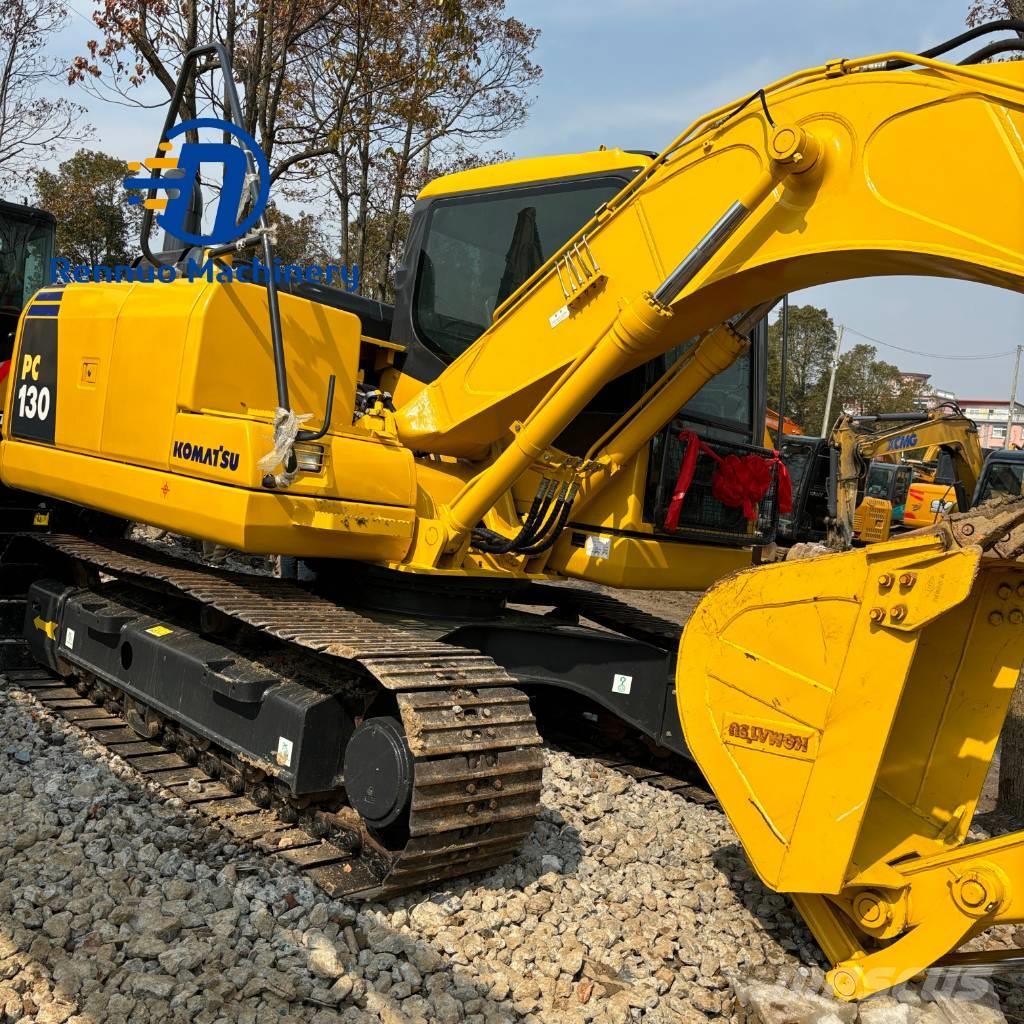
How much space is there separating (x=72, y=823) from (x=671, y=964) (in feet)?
7.78

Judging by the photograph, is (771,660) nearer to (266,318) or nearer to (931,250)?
(931,250)

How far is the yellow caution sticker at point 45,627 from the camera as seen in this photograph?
5.56 metres

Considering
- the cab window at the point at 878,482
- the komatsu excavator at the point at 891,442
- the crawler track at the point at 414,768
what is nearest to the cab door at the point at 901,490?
the cab window at the point at 878,482

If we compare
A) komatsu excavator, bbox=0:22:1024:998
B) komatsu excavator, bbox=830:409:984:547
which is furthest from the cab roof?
komatsu excavator, bbox=830:409:984:547

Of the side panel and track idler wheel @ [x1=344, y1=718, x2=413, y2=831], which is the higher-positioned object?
the side panel

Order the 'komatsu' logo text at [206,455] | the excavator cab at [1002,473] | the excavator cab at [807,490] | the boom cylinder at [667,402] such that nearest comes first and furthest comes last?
the 'komatsu' logo text at [206,455], the boom cylinder at [667,402], the excavator cab at [1002,473], the excavator cab at [807,490]

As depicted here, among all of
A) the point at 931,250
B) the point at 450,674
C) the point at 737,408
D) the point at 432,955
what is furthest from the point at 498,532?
the point at 931,250

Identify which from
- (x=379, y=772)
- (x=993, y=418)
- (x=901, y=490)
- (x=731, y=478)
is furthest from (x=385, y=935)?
(x=993, y=418)

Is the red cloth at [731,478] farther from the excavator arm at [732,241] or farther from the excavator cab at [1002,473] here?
the excavator cab at [1002,473]

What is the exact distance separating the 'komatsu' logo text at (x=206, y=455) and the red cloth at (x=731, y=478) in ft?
6.28

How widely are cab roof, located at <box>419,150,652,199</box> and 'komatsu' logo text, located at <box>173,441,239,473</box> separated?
193 cm

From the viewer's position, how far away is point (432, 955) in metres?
3.18
